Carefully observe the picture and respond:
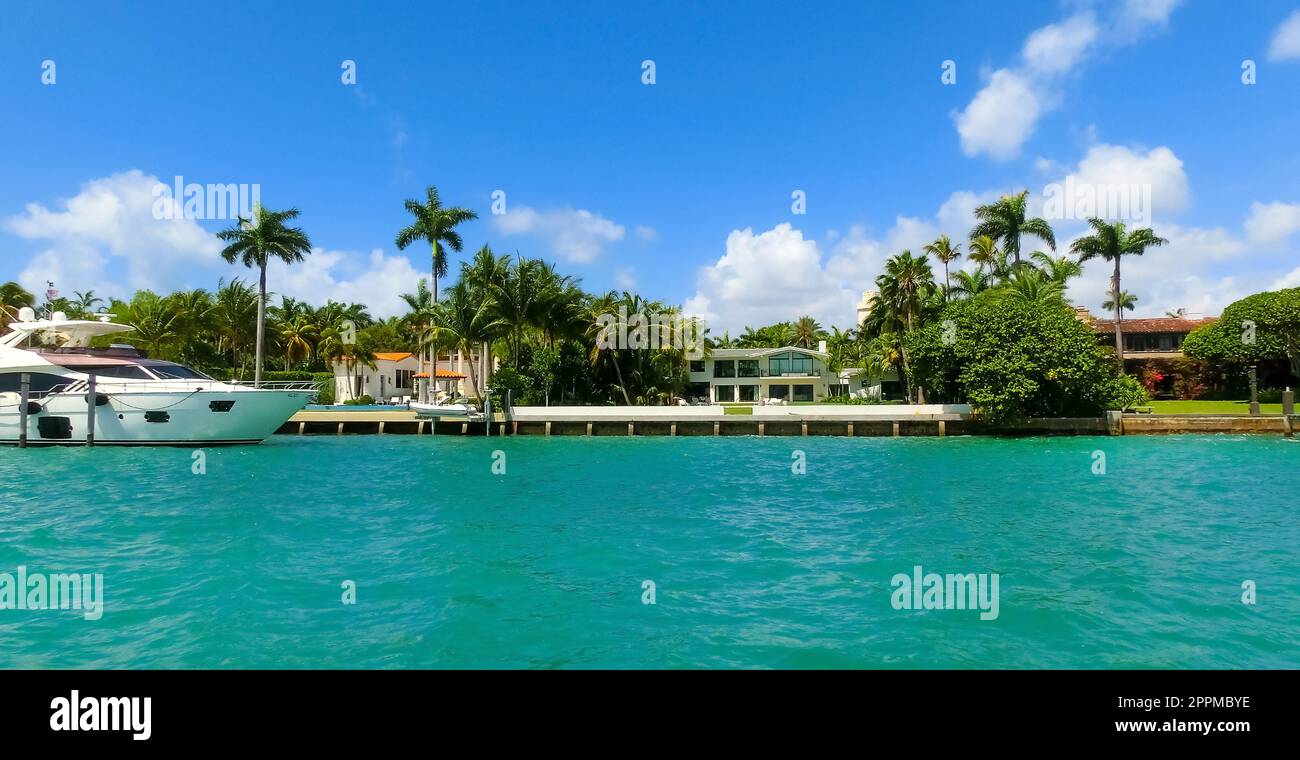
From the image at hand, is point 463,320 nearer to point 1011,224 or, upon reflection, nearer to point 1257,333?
point 1011,224

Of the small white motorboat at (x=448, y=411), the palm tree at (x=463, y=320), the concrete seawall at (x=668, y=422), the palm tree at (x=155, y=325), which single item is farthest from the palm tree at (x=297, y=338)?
the small white motorboat at (x=448, y=411)

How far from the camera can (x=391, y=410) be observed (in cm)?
4672

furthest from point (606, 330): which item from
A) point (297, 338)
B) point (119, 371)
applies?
point (297, 338)

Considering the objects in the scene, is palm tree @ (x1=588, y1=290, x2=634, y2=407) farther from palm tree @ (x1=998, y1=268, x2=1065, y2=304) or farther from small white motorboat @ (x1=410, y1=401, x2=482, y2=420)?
Result: palm tree @ (x1=998, y1=268, x2=1065, y2=304)

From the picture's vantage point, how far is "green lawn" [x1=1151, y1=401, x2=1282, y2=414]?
142 ft

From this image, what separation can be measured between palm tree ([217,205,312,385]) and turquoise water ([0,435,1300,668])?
2871cm

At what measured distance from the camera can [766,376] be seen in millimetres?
67438

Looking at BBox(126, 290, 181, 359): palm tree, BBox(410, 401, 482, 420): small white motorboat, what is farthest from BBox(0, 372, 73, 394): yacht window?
BBox(126, 290, 181, 359): palm tree

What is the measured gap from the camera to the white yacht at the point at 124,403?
107 feet

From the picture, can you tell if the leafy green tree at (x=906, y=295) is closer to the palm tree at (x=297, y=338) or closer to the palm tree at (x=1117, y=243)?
the palm tree at (x=1117, y=243)

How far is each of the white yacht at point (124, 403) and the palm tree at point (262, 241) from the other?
16226 millimetres
